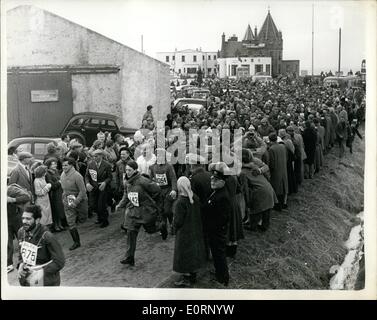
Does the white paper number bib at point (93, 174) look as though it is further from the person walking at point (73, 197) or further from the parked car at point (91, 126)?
the parked car at point (91, 126)

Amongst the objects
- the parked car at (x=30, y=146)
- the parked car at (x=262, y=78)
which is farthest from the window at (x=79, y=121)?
the parked car at (x=262, y=78)

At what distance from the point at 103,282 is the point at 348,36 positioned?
4833mm

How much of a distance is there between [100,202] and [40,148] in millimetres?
1380

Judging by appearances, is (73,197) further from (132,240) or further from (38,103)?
(38,103)

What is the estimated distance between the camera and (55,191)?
24.1ft

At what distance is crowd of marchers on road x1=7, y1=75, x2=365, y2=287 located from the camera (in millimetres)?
5891

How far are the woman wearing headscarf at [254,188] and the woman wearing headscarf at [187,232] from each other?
4.94 feet

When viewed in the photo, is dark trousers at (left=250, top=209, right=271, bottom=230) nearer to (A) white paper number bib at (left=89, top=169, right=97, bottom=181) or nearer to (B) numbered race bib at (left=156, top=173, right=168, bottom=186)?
(B) numbered race bib at (left=156, top=173, right=168, bottom=186)

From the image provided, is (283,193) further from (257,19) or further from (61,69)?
(61,69)

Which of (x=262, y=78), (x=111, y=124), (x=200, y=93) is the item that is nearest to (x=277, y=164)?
(x=111, y=124)

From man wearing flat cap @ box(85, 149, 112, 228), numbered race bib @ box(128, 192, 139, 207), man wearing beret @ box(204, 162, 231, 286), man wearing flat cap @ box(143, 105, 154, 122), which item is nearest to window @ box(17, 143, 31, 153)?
man wearing flat cap @ box(85, 149, 112, 228)

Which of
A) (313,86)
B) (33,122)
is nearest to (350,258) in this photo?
(33,122)

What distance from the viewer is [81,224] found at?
7805mm

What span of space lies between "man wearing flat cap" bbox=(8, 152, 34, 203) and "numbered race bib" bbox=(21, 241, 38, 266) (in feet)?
5.26
